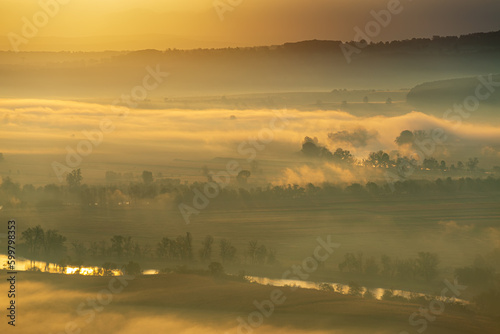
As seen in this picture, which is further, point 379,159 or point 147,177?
point 379,159

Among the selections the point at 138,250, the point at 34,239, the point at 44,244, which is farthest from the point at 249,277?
the point at 34,239

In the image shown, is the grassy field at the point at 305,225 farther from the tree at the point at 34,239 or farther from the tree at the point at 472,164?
the tree at the point at 472,164

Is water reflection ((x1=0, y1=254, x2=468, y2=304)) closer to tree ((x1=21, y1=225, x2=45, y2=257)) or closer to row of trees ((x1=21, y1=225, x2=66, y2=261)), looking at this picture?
row of trees ((x1=21, y1=225, x2=66, y2=261))

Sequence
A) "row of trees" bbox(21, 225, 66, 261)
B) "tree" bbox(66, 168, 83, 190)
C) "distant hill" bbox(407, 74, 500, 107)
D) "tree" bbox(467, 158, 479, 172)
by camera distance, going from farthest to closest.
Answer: "distant hill" bbox(407, 74, 500, 107) < "tree" bbox(467, 158, 479, 172) < "tree" bbox(66, 168, 83, 190) < "row of trees" bbox(21, 225, 66, 261)

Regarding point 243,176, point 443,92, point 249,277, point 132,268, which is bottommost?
point 249,277

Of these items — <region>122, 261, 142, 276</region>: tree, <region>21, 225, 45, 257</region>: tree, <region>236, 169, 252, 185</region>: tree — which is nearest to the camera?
<region>122, 261, 142, 276</region>: tree

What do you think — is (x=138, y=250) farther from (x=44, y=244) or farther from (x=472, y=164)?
(x=472, y=164)

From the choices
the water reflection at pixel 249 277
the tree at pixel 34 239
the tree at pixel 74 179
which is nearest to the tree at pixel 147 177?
the tree at pixel 74 179

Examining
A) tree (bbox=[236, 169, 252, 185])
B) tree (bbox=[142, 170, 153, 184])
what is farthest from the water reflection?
tree (bbox=[236, 169, 252, 185])

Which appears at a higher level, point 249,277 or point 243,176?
point 243,176
